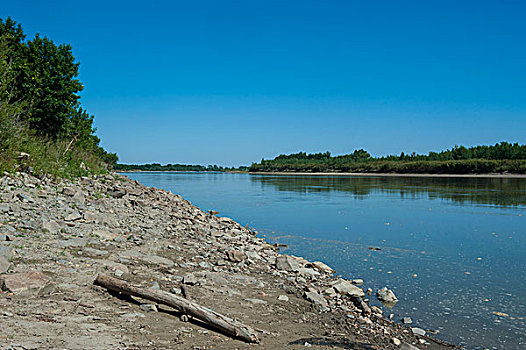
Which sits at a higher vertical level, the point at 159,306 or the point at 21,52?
the point at 21,52

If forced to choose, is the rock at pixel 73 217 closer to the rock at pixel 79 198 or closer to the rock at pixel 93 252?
the rock at pixel 79 198

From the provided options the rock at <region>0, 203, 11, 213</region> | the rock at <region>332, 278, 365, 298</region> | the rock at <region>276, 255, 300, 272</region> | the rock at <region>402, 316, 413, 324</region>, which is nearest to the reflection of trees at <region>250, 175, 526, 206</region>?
the rock at <region>276, 255, 300, 272</region>

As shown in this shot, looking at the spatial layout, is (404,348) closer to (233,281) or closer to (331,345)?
(331,345)

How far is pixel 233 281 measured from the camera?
7578 mm

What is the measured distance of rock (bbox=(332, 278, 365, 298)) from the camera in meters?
7.66

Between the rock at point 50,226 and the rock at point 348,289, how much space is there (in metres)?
6.22

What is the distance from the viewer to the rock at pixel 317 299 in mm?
6770

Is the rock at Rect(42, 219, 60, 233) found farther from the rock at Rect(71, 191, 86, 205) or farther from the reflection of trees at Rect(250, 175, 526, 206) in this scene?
the reflection of trees at Rect(250, 175, 526, 206)

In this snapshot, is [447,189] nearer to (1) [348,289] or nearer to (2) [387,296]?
(2) [387,296]

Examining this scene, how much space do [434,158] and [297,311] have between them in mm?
123888

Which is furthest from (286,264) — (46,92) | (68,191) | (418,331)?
(46,92)

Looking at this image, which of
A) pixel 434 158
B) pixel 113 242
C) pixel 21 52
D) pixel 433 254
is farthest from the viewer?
pixel 434 158

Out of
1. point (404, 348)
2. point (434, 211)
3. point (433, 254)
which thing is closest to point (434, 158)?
point (434, 211)

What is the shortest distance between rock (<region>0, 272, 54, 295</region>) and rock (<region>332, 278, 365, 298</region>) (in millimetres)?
5399
